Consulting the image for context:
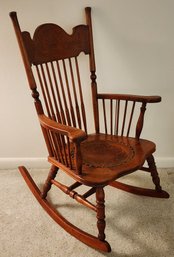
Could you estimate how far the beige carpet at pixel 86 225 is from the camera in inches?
50.2

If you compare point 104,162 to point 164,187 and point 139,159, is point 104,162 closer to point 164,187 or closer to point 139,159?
point 139,159

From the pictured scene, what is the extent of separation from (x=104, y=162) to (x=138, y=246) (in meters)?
0.44

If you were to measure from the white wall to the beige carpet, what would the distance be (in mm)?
447

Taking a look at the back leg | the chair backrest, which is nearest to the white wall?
the chair backrest

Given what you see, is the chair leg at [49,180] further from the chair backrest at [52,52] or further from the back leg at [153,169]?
the back leg at [153,169]

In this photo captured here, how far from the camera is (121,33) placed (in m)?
1.56

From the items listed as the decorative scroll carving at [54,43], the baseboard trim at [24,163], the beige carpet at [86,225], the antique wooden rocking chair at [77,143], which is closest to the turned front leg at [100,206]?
the antique wooden rocking chair at [77,143]

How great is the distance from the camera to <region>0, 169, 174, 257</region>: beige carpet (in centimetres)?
128

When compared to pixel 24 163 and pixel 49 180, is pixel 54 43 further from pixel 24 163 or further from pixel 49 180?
pixel 24 163

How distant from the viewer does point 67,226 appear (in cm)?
137

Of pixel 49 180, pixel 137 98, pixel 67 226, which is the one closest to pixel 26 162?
pixel 49 180

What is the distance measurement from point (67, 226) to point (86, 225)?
4.5 inches

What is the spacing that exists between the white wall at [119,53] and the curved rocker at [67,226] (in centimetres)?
45

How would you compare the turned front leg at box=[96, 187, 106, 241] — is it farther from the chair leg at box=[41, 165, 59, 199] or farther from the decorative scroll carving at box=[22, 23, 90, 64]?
the decorative scroll carving at box=[22, 23, 90, 64]
